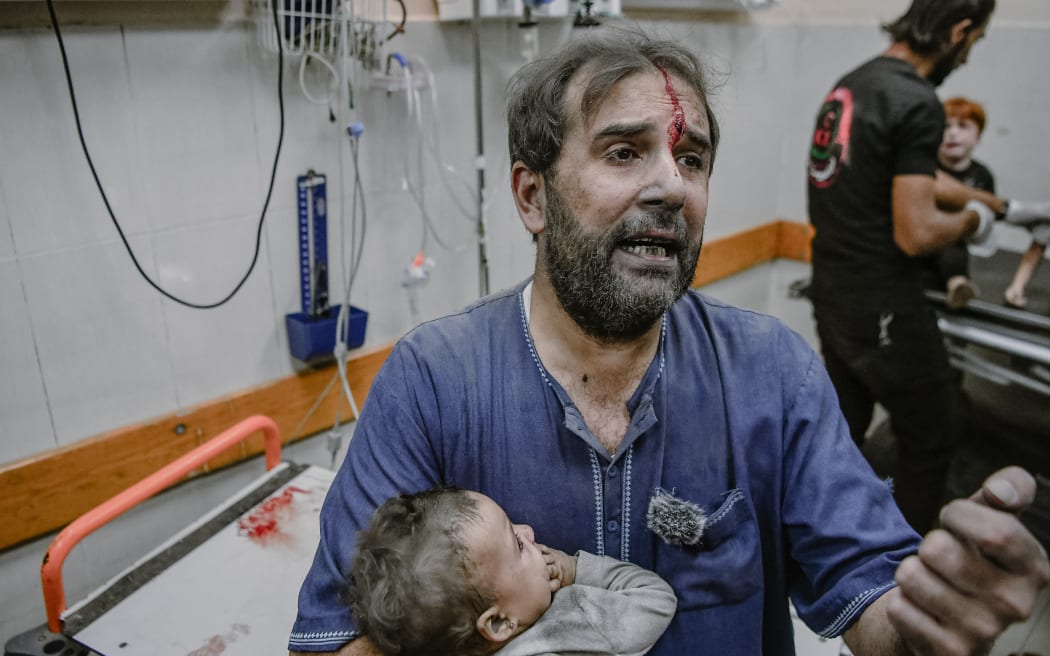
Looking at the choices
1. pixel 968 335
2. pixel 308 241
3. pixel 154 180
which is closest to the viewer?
pixel 154 180

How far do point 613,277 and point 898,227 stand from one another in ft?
4.43

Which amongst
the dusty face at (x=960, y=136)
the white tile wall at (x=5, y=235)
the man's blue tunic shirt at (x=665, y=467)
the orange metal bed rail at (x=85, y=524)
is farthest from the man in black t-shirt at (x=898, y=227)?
the white tile wall at (x=5, y=235)

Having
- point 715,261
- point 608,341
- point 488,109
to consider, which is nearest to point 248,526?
point 608,341

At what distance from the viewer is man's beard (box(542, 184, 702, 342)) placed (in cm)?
Answer: 115

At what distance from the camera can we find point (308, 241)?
2084 mm

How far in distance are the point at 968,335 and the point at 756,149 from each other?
1537 millimetres

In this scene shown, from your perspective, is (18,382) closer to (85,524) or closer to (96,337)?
(96,337)

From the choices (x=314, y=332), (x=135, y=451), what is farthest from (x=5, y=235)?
(x=314, y=332)

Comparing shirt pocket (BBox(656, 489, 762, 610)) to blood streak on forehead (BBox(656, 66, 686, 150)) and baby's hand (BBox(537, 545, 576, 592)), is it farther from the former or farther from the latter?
blood streak on forehead (BBox(656, 66, 686, 150))

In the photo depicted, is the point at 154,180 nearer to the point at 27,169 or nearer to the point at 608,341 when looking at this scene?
the point at 27,169

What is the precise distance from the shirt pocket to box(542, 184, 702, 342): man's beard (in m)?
0.31

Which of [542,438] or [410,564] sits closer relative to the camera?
[410,564]

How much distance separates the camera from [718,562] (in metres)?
1.15

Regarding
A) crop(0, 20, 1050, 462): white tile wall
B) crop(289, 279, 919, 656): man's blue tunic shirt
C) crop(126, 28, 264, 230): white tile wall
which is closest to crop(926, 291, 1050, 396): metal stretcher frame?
crop(0, 20, 1050, 462): white tile wall
